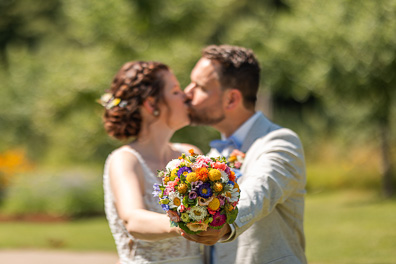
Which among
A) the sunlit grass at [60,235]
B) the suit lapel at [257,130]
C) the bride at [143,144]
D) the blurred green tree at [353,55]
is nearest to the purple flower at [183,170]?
the bride at [143,144]

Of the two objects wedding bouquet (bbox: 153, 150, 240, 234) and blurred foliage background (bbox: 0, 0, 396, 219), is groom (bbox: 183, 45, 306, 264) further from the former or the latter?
blurred foliage background (bbox: 0, 0, 396, 219)

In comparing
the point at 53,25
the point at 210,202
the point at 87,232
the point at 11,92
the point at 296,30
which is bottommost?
the point at 210,202

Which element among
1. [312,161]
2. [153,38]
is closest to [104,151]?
[153,38]

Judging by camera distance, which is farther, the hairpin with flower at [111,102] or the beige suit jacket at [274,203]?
the hairpin with flower at [111,102]

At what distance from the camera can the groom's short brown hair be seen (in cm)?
363

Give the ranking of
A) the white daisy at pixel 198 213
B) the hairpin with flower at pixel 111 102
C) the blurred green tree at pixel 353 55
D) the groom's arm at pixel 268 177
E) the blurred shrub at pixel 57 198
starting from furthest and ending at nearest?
the blurred shrub at pixel 57 198 → the blurred green tree at pixel 353 55 → the hairpin with flower at pixel 111 102 → the groom's arm at pixel 268 177 → the white daisy at pixel 198 213

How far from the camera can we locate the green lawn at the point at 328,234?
32.4ft

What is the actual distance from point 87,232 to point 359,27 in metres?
7.69

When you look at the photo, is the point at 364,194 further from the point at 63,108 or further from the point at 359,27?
the point at 63,108

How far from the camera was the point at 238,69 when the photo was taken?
3629mm

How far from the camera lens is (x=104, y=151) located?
19672mm

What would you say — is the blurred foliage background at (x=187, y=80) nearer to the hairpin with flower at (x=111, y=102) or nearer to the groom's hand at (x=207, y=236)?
the hairpin with flower at (x=111, y=102)

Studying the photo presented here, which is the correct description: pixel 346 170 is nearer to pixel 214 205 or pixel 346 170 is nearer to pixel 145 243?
pixel 145 243

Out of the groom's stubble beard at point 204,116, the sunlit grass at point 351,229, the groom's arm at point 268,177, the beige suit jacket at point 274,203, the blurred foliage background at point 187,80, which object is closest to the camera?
the groom's arm at point 268,177
